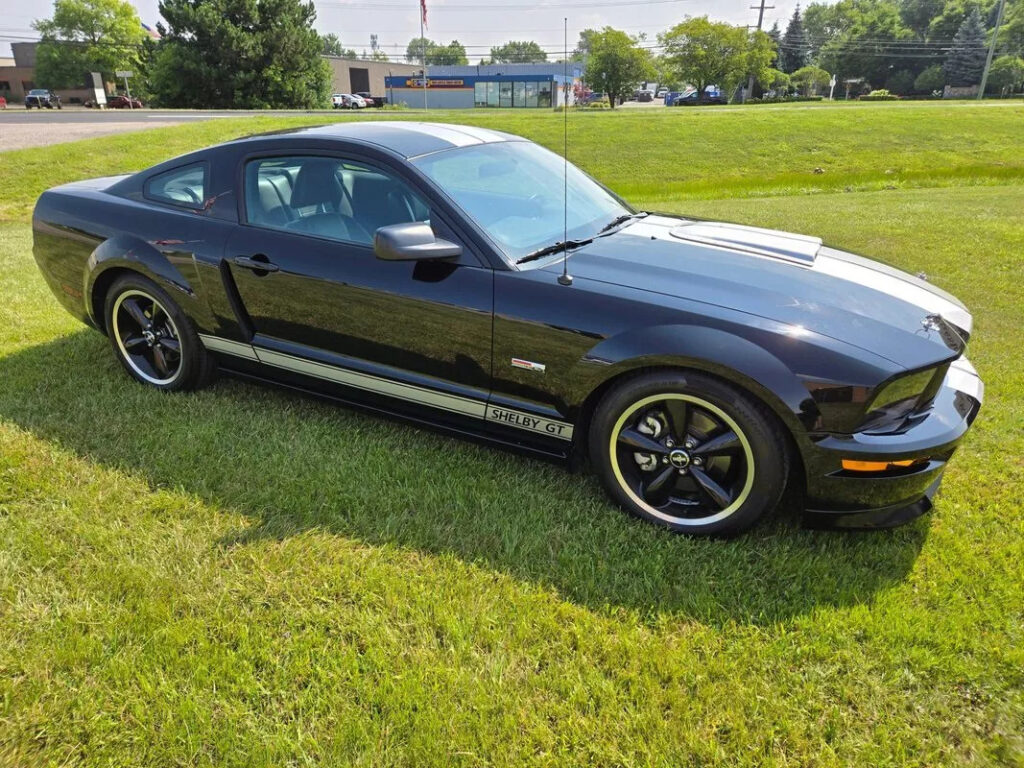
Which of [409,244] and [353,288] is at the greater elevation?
[409,244]

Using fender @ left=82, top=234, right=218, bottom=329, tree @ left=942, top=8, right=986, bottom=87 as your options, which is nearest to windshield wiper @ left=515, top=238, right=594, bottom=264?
fender @ left=82, top=234, right=218, bottom=329

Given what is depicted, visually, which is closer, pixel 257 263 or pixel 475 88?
pixel 257 263

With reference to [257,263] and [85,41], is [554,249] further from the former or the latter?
[85,41]

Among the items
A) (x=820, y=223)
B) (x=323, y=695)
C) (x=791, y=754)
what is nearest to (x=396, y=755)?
(x=323, y=695)

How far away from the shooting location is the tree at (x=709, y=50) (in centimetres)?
5525

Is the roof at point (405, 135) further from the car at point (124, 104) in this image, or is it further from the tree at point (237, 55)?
the car at point (124, 104)

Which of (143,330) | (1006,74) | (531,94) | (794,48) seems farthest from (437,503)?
(794,48)

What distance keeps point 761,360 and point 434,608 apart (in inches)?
54.8

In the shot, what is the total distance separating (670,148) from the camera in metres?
20.1

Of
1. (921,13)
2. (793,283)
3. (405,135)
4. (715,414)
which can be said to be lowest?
(715,414)

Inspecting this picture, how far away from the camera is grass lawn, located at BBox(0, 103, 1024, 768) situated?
1.80 metres

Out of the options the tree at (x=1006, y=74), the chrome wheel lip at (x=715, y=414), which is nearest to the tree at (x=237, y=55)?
the chrome wheel lip at (x=715, y=414)

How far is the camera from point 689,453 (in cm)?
248

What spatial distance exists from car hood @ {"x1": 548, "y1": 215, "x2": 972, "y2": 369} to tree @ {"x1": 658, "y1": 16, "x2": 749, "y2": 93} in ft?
199
